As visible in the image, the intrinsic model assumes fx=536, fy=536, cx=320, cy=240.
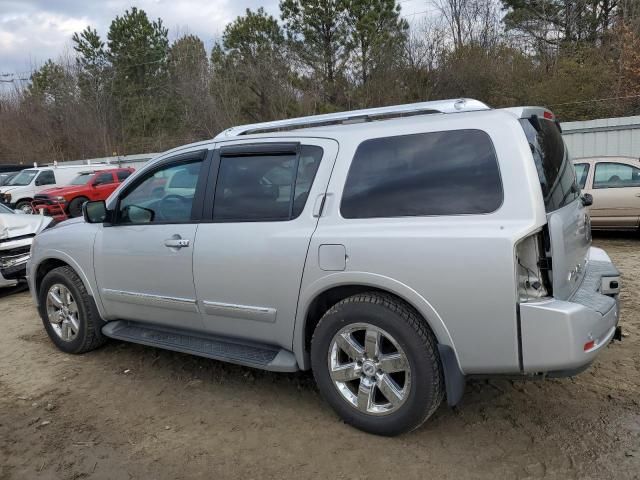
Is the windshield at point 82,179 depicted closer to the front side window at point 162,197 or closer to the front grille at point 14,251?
the front grille at point 14,251

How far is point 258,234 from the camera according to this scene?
137 inches

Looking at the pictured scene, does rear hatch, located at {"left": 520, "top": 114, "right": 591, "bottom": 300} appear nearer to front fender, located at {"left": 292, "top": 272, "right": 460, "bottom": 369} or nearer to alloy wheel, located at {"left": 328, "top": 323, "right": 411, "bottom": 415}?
front fender, located at {"left": 292, "top": 272, "right": 460, "bottom": 369}

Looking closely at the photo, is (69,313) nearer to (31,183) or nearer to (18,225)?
(18,225)

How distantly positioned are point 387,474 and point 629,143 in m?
15.5

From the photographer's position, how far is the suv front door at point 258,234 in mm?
3342

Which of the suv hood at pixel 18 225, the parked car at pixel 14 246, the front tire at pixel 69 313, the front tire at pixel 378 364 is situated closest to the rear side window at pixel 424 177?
the front tire at pixel 378 364

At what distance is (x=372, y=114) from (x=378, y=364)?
160cm

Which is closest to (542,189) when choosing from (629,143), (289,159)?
(289,159)

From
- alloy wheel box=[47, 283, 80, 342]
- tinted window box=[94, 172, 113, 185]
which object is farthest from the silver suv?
tinted window box=[94, 172, 113, 185]

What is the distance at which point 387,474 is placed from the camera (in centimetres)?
281

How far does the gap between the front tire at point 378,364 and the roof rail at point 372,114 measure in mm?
1200

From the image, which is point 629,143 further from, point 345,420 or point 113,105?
point 113,105

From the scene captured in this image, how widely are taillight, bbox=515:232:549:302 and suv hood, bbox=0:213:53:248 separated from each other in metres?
7.14

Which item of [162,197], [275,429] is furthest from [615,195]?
[275,429]
